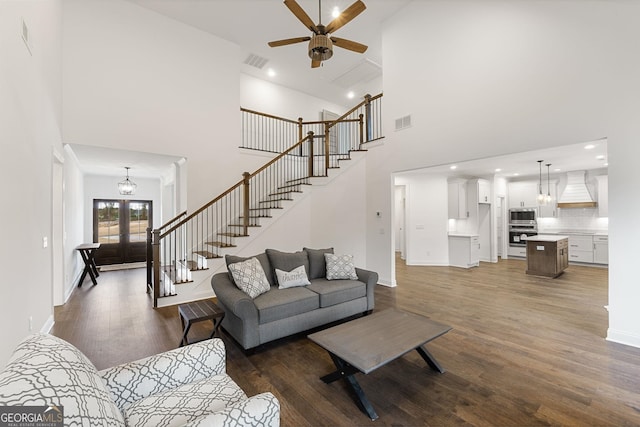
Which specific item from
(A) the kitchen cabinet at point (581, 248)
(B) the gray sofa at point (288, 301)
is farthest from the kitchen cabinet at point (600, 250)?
(B) the gray sofa at point (288, 301)

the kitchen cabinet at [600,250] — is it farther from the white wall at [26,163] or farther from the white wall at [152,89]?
the white wall at [26,163]

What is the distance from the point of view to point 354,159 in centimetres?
641

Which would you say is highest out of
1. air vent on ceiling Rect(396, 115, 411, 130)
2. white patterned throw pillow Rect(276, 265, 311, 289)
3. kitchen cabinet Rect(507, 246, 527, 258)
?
air vent on ceiling Rect(396, 115, 411, 130)

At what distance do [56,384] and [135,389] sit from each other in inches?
30.1

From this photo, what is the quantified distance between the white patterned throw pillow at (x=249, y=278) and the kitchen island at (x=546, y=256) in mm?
6585

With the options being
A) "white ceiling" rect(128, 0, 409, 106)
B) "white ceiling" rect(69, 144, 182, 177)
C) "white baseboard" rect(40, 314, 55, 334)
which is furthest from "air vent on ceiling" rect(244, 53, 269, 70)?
"white baseboard" rect(40, 314, 55, 334)

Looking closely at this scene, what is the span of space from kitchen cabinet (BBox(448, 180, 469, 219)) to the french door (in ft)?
31.0

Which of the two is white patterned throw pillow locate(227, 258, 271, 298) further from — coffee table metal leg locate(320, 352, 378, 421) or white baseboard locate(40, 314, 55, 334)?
white baseboard locate(40, 314, 55, 334)

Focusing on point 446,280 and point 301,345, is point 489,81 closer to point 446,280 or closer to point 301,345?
point 446,280

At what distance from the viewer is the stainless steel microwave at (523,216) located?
8789 mm

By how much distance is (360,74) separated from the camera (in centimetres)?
823

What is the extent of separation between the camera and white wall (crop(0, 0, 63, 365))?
2.24 metres

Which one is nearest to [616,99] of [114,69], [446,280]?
[446,280]

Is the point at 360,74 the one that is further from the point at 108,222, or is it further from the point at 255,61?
the point at 108,222
